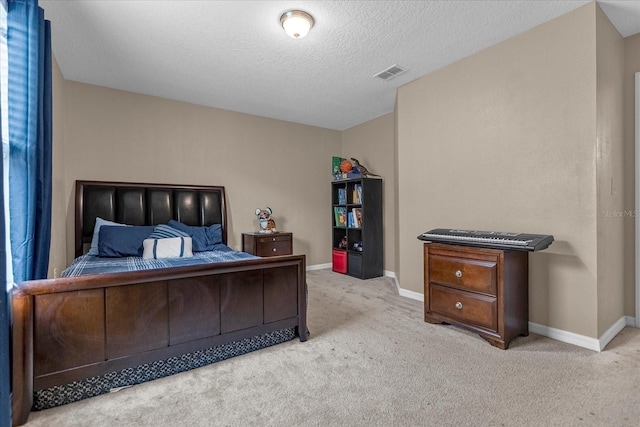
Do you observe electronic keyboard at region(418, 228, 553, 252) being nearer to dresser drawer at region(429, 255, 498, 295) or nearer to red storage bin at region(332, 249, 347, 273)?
dresser drawer at region(429, 255, 498, 295)

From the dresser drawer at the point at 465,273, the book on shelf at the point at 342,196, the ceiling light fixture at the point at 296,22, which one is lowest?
the dresser drawer at the point at 465,273

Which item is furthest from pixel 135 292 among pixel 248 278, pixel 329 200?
pixel 329 200

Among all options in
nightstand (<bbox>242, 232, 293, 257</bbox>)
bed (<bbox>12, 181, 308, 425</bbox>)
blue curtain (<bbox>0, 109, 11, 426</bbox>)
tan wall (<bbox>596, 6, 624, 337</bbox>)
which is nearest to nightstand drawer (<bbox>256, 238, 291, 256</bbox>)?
nightstand (<bbox>242, 232, 293, 257</bbox>)

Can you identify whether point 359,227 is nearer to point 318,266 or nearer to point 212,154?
point 318,266

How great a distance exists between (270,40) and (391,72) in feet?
4.48

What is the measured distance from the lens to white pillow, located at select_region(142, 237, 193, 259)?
303 centimetres

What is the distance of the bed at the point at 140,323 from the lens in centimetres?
159

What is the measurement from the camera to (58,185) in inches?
123

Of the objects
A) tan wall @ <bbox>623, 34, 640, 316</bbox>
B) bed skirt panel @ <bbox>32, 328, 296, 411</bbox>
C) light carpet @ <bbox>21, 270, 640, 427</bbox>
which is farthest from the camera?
tan wall @ <bbox>623, 34, 640, 316</bbox>


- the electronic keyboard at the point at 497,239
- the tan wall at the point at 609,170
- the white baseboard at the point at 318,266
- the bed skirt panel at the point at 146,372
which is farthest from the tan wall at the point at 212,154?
the tan wall at the point at 609,170

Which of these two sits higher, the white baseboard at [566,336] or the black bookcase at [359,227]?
the black bookcase at [359,227]

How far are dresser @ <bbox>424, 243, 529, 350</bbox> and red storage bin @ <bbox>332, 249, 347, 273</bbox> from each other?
87.7 inches

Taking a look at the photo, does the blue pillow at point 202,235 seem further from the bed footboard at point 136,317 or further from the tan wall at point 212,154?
the bed footboard at point 136,317

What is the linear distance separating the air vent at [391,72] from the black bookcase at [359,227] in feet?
5.09
